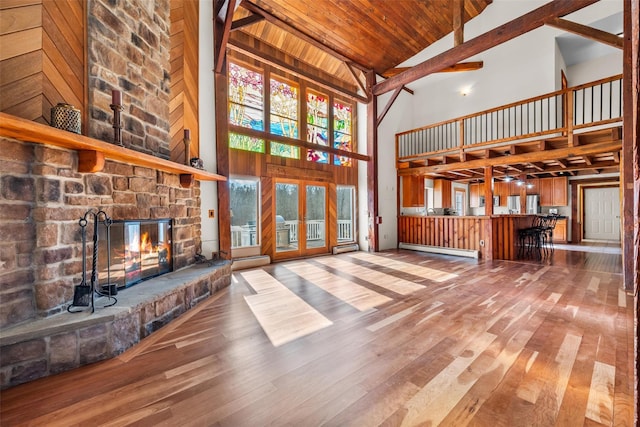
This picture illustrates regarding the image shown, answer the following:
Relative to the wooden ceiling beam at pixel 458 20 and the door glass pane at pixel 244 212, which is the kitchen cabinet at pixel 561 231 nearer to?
the wooden ceiling beam at pixel 458 20

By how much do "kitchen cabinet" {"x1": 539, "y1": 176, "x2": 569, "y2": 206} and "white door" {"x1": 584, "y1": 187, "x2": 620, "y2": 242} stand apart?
3.25 ft

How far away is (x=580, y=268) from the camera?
504 centimetres

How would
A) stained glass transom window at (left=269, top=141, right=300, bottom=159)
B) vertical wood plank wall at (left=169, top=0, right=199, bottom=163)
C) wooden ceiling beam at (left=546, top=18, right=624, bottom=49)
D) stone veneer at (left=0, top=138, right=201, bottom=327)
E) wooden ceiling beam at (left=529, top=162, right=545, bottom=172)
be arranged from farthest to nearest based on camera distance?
wooden ceiling beam at (left=529, top=162, right=545, bottom=172), stained glass transom window at (left=269, top=141, right=300, bottom=159), wooden ceiling beam at (left=546, top=18, right=624, bottom=49), vertical wood plank wall at (left=169, top=0, right=199, bottom=163), stone veneer at (left=0, top=138, right=201, bottom=327)

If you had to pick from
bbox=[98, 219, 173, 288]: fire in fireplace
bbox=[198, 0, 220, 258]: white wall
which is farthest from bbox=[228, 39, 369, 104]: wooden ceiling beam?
bbox=[98, 219, 173, 288]: fire in fireplace

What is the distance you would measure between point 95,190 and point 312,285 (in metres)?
2.80

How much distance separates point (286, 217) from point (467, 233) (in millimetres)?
4387

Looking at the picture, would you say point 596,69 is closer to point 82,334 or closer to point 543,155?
point 543,155

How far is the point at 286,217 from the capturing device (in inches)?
247

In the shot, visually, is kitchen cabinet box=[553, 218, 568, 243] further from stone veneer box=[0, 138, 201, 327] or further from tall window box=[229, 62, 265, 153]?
stone veneer box=[0, 138, 201, 327]

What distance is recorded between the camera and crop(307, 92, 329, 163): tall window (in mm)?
6730

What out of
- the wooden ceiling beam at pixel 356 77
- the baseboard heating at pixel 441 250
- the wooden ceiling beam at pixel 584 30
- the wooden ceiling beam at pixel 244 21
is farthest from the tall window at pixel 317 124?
the wooden ceiling beam at pixel 584 30

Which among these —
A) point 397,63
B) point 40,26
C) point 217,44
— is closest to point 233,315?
point 40,26

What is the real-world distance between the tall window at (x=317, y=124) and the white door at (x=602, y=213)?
9.49 metres

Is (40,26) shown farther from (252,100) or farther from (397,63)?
(397,63)
